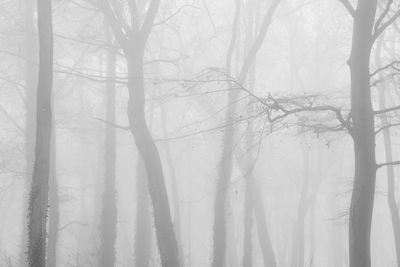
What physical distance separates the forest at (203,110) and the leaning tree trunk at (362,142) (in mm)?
16

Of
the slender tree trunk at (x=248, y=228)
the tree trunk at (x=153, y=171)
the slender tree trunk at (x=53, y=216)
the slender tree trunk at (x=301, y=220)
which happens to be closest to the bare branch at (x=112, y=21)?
the tree trunk at (x=153, y=171)

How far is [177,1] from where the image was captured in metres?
16.8

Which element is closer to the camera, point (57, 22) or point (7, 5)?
point (7, 5)

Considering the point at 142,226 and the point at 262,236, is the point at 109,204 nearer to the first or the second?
the point at 142,226

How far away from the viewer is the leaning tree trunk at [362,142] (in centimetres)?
767

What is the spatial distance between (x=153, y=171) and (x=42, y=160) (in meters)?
2.84

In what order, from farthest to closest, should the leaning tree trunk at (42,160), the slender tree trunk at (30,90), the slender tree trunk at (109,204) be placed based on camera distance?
1. the slender tree trunk at (30,90)
2. the slender tree trunk at (109,204)
3. the leaning tree trunk at (42,160)

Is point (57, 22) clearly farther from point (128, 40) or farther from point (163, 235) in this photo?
point (163, 235)

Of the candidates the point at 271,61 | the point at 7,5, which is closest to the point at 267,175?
the point at 271,61

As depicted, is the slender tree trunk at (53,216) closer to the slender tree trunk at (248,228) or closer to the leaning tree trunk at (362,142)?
the slender tree trunk at (248,228)

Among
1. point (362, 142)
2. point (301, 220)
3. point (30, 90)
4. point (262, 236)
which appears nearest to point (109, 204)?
point (30, 90)

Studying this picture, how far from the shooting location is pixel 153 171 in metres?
11.6

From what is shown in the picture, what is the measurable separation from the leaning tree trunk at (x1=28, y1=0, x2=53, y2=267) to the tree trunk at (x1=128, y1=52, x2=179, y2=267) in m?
1.97

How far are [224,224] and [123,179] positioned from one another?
849 inches
